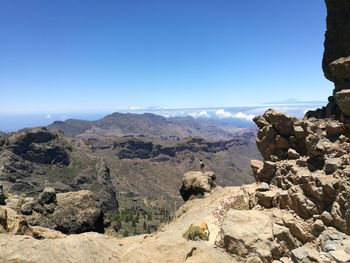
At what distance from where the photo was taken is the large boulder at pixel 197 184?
5212 cm

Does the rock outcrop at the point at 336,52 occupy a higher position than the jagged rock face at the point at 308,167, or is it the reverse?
the rock outcrop at the point at 336,52

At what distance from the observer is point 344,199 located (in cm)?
1914

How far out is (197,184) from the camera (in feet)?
173

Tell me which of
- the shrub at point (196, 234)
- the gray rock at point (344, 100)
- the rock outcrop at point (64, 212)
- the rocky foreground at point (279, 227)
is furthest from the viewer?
the rock outcrop at point (64, 212)

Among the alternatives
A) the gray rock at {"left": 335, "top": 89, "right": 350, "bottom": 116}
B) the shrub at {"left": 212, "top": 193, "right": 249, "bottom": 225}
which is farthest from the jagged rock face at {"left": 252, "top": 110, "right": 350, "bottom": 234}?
the shrub at {"left": 212, "top": 193, "right": 249, "bottom": 225}

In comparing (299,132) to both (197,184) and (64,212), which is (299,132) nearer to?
(197,184)

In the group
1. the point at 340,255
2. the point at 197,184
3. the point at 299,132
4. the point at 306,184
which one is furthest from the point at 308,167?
the point at 197,184

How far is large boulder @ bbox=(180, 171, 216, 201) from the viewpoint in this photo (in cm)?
5212

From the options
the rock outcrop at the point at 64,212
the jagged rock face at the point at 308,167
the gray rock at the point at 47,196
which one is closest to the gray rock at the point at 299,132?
the jagged rock face at the point at 308,167

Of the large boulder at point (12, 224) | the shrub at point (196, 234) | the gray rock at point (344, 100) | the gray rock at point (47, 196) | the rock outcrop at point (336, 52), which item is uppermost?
the rock outcrop at point (336, 52)

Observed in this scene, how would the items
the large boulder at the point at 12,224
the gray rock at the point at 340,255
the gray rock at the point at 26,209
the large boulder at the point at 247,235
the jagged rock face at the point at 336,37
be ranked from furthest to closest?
the gray rock at the point at 26,209
the jagged rock face at the point at 336,37
the large boulder at the point at 12,224
the large boulder at the point at 247,235
the gray rock at the point at 340,255

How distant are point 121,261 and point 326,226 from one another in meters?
10.7

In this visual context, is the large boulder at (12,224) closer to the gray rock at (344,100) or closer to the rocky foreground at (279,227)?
the rocky foreground at (279,227)

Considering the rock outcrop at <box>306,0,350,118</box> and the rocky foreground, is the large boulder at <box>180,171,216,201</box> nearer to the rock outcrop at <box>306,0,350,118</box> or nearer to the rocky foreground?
the rocky foreground
